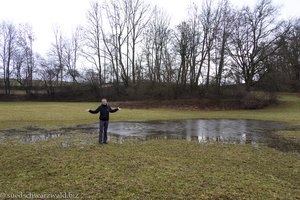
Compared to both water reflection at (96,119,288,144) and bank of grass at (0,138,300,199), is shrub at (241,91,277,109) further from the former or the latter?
bank of grass at (0,138,300,199)

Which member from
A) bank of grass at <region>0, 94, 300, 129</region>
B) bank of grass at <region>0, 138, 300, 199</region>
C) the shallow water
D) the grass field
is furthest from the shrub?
bank of grass at <region>0, 138, 300, 199</region>

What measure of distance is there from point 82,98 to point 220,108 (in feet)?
89.0

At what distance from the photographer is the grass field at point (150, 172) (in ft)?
17.8

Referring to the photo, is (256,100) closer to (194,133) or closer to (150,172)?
(194,133)

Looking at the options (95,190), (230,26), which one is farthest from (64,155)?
(230,26)

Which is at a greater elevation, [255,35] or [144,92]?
[255,35]

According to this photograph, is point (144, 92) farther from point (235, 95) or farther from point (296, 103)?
point (296, 103)

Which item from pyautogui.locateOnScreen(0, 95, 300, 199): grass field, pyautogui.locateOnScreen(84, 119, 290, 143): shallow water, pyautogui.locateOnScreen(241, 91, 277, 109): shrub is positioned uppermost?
pyautogui.locateOnScreen(241, 91, 277, 109): shrub

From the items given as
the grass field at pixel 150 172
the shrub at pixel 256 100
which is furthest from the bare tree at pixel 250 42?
the grass field at pixel 150 172

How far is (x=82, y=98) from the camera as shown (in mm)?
52812

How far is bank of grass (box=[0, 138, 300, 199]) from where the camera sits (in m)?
5.43

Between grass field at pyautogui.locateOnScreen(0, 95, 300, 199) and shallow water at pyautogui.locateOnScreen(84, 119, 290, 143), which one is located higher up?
grass field at pyautogui.locateOnScreen(0, 95, 300, 199)

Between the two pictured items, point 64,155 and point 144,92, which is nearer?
point 64,155

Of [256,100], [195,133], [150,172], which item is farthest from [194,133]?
[256,100]
